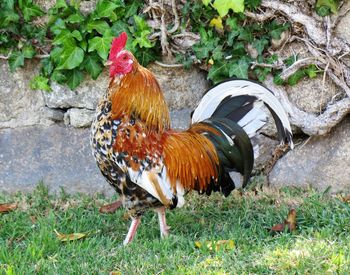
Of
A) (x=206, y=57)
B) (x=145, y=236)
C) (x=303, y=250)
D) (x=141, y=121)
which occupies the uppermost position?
(x=206, y=57)

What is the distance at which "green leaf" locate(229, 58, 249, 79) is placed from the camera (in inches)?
216

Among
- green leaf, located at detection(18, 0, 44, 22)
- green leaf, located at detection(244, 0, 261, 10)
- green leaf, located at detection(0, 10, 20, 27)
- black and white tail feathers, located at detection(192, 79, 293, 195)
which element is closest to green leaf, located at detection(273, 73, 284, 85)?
green leaf, located at detection(244, 0, 261, 10)

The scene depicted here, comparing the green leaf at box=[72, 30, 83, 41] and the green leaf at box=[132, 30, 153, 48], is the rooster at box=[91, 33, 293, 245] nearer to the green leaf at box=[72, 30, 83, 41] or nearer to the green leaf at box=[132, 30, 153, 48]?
the green leaf at box=[132, 30, 153, 48]

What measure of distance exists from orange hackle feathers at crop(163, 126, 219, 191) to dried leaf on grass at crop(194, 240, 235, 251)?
1.60ft

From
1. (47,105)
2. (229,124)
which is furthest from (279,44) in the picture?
(47,105)

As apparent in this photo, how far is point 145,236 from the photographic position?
4.82 meters

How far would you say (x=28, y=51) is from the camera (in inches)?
224

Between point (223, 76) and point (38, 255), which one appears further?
point (223, 76)

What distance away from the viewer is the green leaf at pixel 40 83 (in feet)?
18.9

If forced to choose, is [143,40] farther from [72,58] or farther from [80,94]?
[80,94]

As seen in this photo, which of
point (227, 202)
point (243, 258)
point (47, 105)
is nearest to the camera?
point (243, 258)

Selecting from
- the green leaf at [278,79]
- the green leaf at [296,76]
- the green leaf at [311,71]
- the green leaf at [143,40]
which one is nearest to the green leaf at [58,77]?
the green leaf at [143,40]

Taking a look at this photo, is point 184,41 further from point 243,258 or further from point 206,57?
point 243,258

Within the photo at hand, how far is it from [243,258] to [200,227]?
99 centimetres
